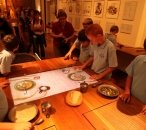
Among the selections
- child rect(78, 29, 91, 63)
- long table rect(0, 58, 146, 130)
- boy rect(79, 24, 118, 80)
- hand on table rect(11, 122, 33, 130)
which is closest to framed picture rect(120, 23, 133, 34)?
child rect(78, 29, 91, 63)

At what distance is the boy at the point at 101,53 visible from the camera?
1.35 meters

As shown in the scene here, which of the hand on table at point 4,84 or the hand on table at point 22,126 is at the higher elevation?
the hand on table at point 22,126

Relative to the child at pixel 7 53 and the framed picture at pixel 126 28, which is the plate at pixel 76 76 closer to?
the child at pixel 7 53

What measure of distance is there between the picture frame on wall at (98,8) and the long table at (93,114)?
2774 millimetres

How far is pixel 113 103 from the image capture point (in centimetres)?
107

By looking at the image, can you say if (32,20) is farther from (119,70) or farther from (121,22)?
(119,70)

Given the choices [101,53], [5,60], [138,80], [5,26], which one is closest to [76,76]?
[101,53]

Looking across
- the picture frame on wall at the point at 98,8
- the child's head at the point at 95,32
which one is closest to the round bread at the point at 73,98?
the child's head at the point at 95,32

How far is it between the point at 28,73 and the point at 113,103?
0.93m

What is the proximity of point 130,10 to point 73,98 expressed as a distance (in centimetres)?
253

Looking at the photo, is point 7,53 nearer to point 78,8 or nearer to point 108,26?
point 108,26

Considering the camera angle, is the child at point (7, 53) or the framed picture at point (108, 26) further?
the framed picture at point (108, 26)

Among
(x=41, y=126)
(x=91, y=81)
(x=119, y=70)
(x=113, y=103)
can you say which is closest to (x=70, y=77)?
(x=91, y=81)

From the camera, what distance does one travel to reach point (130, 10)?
288 centimetres
